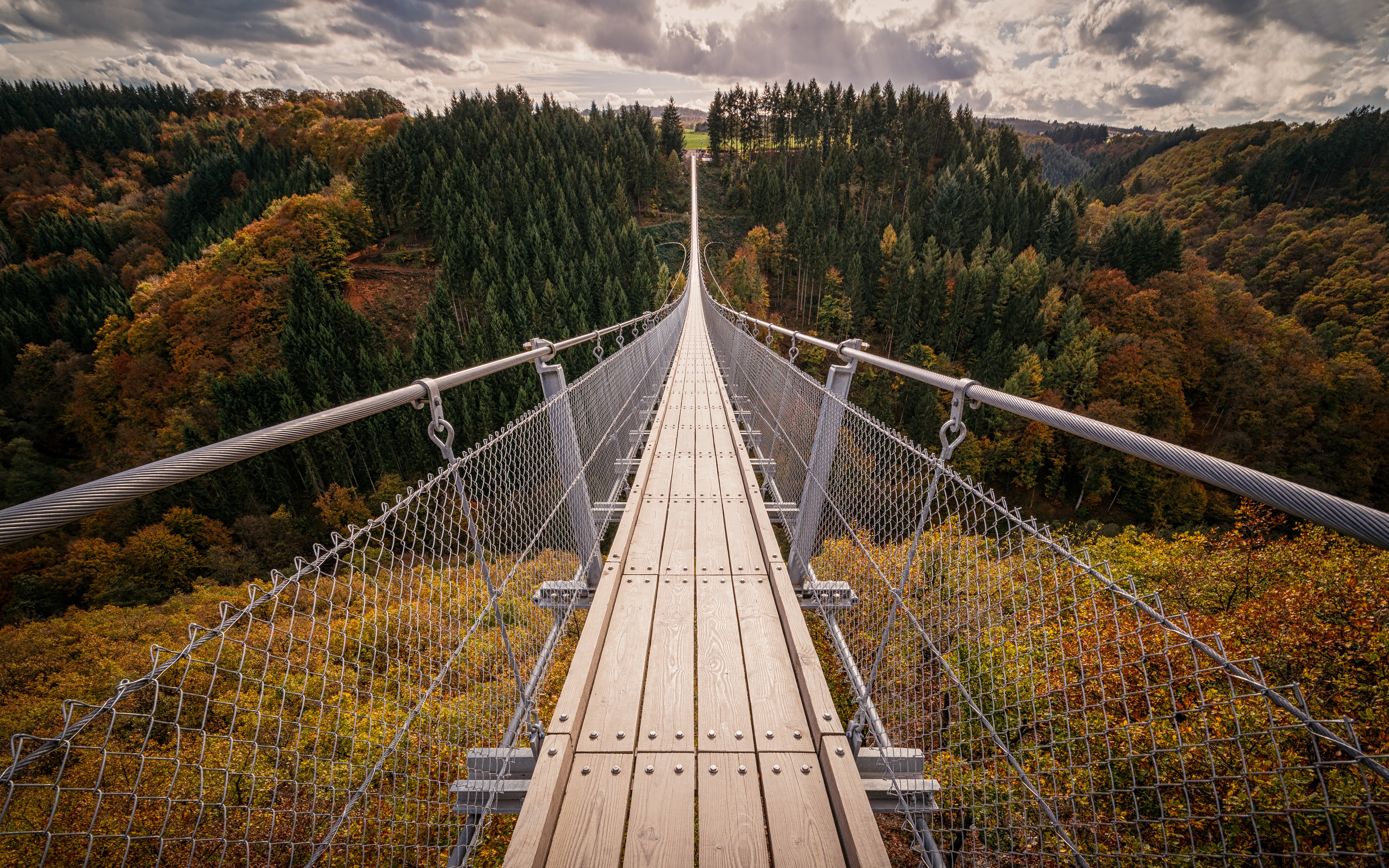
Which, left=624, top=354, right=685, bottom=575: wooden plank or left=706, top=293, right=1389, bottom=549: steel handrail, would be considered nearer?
left=706, top=293, right=1389, bottom=549: steel handrail

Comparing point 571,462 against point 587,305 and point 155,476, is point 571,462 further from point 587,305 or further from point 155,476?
point 587,305

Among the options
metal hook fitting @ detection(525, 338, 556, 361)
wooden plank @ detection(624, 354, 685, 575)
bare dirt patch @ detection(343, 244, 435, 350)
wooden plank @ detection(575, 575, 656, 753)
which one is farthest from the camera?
bare dirt patch @ detection(343, 244, 435, 350)

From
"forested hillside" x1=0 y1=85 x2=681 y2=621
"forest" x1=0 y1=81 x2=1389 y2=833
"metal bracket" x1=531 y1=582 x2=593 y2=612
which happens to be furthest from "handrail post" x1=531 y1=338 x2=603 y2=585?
"forested hillside" x1=0 y1=85 x2=681 y2=621

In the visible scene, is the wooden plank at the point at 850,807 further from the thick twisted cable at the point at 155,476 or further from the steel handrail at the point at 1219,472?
the thick twisted cable at the point at 155,476

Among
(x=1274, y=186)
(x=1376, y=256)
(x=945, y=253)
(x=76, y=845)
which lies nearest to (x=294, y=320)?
(x=76, y=845)

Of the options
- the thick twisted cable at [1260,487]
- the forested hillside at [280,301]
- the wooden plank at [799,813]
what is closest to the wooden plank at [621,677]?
the wooden plank at [799,813]

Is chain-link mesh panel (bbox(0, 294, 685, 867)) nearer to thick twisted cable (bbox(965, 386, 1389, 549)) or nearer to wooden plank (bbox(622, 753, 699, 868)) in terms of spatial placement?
wooden plank (bbox(622, 753, 699, 868))
